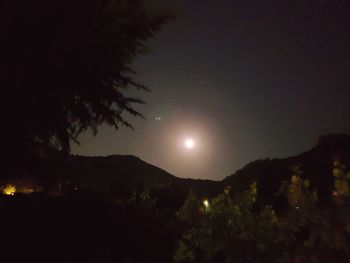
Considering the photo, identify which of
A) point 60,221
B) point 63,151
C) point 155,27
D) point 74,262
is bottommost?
point 74,262

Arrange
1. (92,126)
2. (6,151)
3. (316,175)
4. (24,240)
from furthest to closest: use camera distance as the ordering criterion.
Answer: (316,175) → (24,240) → (92,126) → (6,151)

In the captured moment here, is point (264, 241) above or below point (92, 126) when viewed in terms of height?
below

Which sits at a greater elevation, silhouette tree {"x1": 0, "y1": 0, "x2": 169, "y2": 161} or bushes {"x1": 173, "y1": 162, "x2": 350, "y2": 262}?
silhouette tree {"x1": 0, "y1": 0, "x2": 169, "y2": 161}

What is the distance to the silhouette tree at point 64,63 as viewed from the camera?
5.39 m

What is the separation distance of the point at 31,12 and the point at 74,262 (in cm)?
552

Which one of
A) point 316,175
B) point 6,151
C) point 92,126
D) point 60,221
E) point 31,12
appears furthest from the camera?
point 316,175

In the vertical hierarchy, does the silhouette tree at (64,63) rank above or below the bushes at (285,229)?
above

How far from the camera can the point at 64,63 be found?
570 cm

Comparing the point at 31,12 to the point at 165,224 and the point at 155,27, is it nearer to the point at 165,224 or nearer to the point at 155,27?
the point at 155,27

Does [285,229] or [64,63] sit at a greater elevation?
[64,63]

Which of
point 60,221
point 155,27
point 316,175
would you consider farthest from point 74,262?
point 316,175

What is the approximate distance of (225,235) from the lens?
6.77 meters

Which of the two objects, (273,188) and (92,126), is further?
(273,188)

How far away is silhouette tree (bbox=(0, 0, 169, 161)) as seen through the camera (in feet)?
17.7
